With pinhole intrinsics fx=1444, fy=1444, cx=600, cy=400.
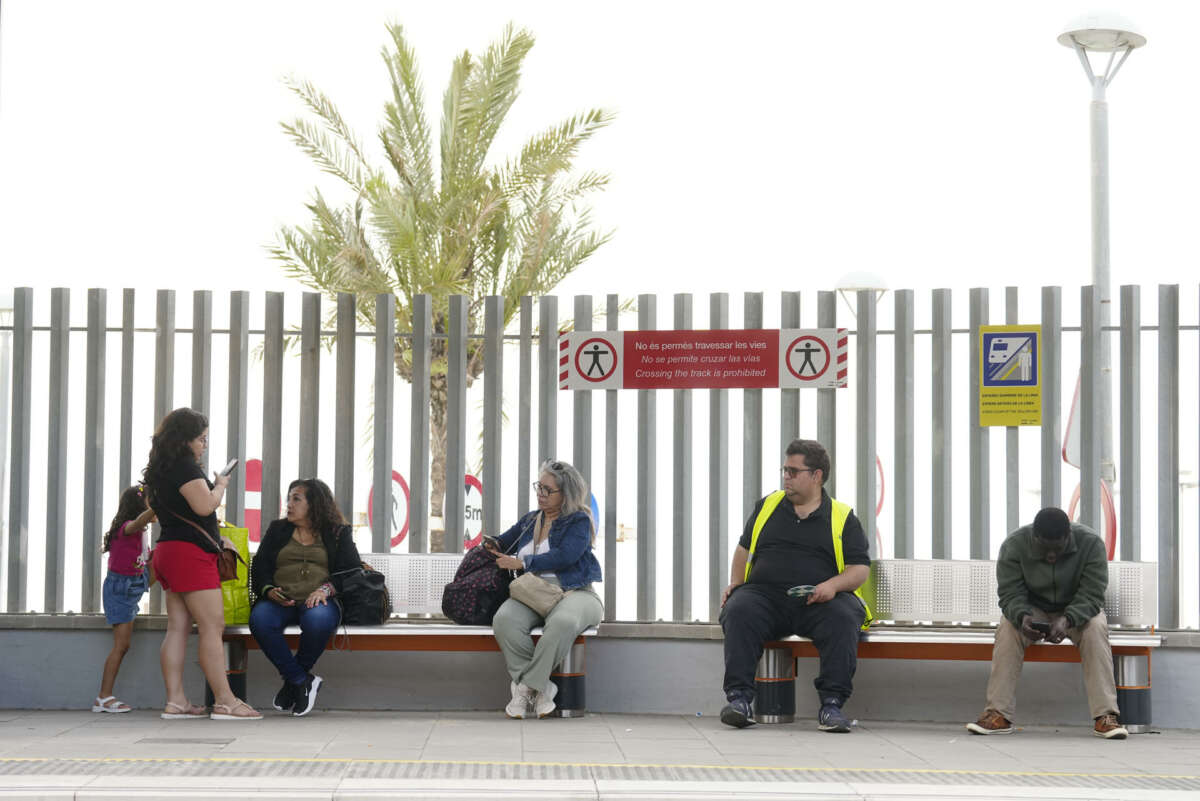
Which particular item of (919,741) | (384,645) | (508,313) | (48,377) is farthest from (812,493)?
(508,313)

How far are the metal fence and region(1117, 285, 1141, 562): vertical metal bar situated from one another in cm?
1

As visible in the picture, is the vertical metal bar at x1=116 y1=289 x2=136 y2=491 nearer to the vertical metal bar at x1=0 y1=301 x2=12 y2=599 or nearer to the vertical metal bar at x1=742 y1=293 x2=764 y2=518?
the vertical metal bar at x1=0 y1=301 x2=12 y2=599

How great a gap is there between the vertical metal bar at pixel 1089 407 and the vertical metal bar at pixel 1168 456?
0.36m

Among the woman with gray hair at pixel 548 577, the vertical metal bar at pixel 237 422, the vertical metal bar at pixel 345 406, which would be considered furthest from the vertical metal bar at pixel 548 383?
the vertical metal bar at pixel 237 422

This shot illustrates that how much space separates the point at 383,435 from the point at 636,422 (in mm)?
1572

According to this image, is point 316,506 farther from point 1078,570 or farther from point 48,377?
point 1078,570

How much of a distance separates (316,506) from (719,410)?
8.10 feet

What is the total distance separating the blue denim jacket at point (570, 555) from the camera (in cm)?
818

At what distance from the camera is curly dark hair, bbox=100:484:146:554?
827cm

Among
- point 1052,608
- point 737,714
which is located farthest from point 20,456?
point 1052,608

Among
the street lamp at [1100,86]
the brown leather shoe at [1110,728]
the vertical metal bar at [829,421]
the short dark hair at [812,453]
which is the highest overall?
the street lamp at [1100,86]

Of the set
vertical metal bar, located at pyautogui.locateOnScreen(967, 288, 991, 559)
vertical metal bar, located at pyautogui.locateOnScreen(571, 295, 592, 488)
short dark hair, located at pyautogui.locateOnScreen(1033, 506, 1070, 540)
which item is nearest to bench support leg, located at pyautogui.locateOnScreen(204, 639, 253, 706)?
vertical metal bar, located at pyautogui.locateOnScreen(571, 295, 592, 488)

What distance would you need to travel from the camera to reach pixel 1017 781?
5875 millimetres

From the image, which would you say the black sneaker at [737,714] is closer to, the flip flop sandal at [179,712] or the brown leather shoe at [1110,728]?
the brown leather shoe at [1110,728]
